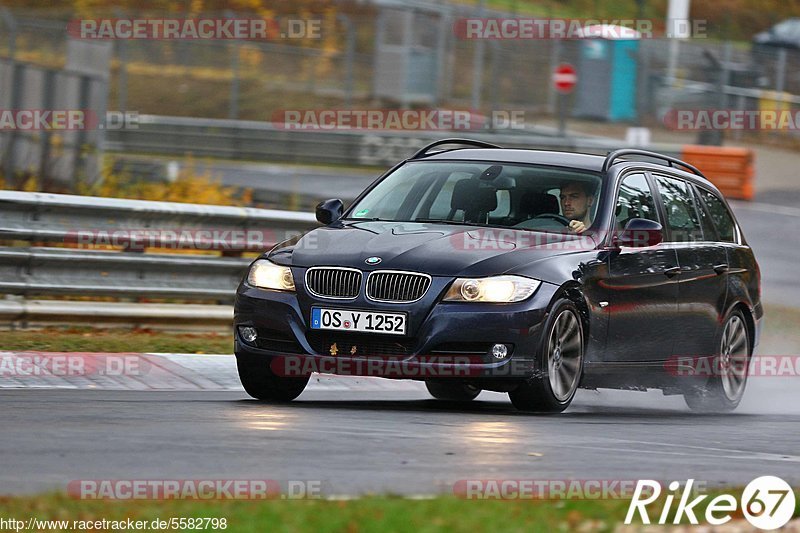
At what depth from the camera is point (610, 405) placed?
12.4 meters

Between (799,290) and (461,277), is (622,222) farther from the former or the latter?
(799,290)

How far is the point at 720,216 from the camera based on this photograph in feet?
40.8

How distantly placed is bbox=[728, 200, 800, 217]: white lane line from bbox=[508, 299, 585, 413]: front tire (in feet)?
67.4

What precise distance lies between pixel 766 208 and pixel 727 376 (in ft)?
62.7

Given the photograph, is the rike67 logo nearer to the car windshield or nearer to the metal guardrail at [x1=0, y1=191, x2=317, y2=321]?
the car windshield

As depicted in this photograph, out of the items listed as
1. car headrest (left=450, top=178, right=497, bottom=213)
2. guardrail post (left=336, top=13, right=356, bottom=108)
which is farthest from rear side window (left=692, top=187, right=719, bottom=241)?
guardrail post (left=336, top=13, right=356, bottom=108)

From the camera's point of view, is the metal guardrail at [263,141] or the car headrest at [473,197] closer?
the car headrest at [473,197]

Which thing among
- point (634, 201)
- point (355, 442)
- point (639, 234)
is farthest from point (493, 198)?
point (355, 442)

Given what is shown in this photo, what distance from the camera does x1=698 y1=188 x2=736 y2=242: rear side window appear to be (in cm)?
1227

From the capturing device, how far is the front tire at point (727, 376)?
38.8ft

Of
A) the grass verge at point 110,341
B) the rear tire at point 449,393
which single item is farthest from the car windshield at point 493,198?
the grass verge at point 110,341

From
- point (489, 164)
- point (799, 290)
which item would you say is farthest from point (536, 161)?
point (799, 290)

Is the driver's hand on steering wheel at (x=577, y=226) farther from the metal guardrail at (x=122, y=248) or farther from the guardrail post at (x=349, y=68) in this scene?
the guardrail post at (x=349, y=68)

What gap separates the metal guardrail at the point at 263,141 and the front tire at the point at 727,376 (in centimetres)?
2165
